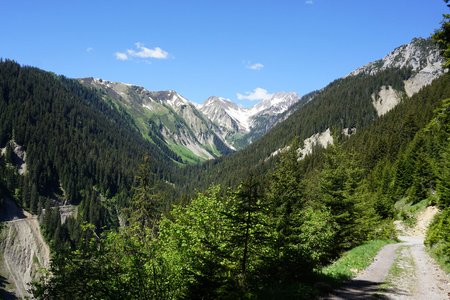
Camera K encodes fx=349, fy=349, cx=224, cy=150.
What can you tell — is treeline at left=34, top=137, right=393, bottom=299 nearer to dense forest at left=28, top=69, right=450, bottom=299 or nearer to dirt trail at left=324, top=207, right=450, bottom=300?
dense forest at left=28, top=69, right=450, bottom=299

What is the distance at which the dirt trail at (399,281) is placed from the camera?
13.4 metres

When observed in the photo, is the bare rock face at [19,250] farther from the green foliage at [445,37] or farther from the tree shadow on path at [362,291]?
the green foliage at [445,37]

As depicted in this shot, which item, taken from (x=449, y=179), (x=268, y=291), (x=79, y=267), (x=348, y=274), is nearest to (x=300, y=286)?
(x=268, y=291)

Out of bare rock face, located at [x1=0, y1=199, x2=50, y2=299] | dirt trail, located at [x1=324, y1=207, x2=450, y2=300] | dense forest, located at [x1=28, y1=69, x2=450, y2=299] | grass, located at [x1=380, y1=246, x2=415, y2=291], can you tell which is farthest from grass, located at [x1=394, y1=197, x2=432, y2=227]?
bare rock face, located at [x1=0, y1=199, x2=50, y2=299]

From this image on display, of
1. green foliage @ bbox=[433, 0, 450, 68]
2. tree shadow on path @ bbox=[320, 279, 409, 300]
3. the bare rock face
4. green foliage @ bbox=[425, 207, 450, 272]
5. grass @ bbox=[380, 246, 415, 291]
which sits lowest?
the bare rock face

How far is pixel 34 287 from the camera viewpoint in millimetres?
10148

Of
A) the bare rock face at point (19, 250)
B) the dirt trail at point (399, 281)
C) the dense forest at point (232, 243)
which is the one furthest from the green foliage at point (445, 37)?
the bare rock face at point (19, 250)

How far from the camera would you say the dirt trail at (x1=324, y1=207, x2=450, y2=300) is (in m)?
13.4

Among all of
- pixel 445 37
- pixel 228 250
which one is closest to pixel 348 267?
pixel 228 250

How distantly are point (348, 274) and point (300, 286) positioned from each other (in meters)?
5.46

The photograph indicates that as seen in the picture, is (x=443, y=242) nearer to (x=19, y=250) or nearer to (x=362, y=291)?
(x=362, y=291)

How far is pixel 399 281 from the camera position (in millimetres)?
16016

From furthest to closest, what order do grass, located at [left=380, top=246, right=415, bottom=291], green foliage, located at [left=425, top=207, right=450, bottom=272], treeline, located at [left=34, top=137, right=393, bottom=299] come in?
green foliage, located at [left=425, top=207, right=450, bottom=272], grass, located at [left=380, top=246, right=415, bottom=291], treeline, located at [left=34, top=137, right=393, bottom=299]

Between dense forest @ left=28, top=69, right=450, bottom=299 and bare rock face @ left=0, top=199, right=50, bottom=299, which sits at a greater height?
dense forest @ left=28, top=69, right=450, bottom=299
